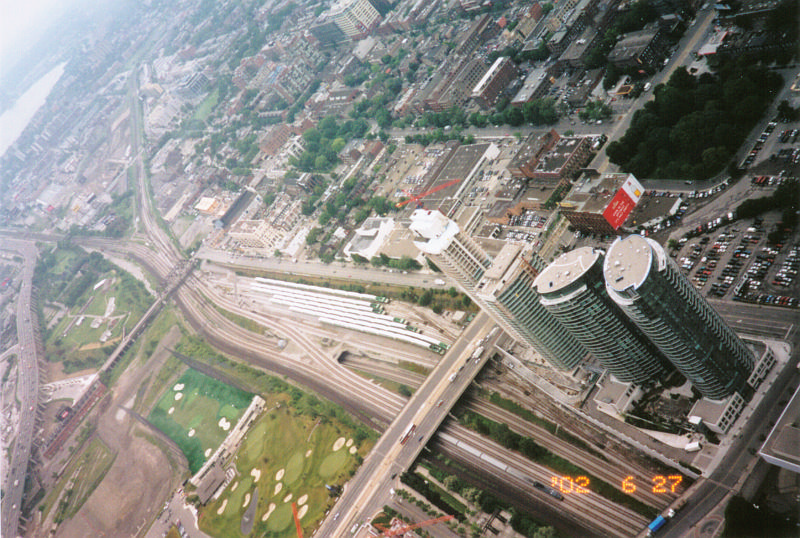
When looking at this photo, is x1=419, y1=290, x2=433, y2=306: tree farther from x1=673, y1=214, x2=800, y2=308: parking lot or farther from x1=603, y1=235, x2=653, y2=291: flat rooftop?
x1=603, y1=235, x2=653, y2=291: flat rooftop

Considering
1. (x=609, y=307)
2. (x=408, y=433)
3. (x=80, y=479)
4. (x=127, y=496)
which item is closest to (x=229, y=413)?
(x=127, y=496)

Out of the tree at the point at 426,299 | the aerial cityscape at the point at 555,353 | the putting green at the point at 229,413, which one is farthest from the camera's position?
the putting green at the point at 229,413

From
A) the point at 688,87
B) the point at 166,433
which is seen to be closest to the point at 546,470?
the point at 688,87

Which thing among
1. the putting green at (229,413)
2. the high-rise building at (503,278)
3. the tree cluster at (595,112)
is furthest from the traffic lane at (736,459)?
the putting green at (229,413)

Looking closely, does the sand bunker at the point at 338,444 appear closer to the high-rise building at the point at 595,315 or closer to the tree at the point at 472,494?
the tree at the point at 472,494

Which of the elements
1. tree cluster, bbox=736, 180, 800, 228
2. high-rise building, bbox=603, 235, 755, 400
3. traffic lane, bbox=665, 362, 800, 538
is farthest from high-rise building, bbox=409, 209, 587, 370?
tree cluster, bbox=736, 180, 800, 228

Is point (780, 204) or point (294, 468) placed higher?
point (780, 204)

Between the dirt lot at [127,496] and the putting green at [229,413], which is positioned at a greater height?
the putting green at [229,413]

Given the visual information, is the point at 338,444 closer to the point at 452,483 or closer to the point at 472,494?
the point at 452,483
